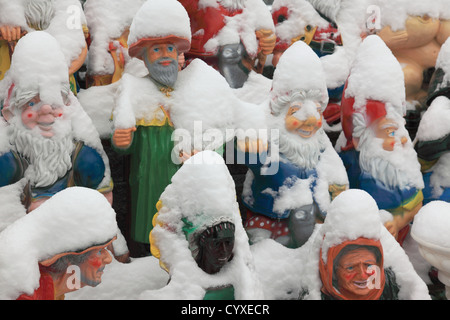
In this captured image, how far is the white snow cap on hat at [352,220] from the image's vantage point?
8.00 feet

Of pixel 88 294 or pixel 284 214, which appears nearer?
pixel 88 294

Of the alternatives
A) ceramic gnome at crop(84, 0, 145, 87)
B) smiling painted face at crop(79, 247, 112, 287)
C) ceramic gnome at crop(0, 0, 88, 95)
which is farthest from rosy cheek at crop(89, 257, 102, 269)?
ceramic gnome at crop(84, 0, 145, 87)

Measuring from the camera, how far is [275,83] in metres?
2.95

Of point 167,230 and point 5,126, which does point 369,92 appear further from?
point 5,126

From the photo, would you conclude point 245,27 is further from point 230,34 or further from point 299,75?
point 299,75

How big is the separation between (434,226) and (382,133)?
2.02ft

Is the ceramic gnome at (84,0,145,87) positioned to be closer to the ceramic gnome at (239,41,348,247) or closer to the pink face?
the pink face

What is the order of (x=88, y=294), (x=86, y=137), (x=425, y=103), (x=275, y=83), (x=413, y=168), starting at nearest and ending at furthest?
(x=88, y=294) → (x=86, y=137) → (x=275, y=83) → (x=413, y=168) → (x=425, y=103)

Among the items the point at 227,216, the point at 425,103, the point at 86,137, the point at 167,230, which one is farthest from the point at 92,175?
the point at 425,103

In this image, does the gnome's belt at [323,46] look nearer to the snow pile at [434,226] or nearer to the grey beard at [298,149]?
the grey beard at [298,149]

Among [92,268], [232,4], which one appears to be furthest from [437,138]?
[92,268]

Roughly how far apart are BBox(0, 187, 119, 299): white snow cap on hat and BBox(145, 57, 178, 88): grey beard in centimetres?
83

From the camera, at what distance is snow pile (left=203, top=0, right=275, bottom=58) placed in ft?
10.8

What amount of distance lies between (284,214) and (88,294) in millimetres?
895
